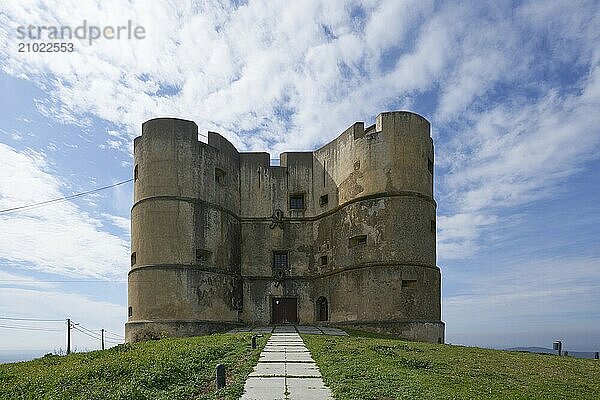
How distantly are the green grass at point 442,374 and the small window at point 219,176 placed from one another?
15912 millimetres

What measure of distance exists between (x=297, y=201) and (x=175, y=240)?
10036 millimetres

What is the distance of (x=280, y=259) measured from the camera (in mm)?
33844

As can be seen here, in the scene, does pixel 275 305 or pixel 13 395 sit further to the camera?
pixel 275 305

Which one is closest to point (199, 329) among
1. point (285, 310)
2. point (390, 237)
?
point (285, 310)

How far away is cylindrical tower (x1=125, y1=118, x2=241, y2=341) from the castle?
0.06m

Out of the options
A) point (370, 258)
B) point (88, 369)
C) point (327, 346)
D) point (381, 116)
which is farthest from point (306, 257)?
point (88, 369)

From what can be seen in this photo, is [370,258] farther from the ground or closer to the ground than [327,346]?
farther from the ground

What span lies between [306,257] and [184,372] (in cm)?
2105

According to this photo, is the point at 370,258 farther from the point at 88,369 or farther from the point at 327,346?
the point at 88,369

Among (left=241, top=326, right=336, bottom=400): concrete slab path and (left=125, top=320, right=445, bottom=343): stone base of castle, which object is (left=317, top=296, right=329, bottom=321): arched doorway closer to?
(left=125, top=320, right=445, bottom=343): stone base of castle

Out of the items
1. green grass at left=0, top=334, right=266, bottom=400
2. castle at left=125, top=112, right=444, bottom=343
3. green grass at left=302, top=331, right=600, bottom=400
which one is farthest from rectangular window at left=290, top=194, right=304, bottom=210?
green grass at left=0, top=334, right=266, bottom=400

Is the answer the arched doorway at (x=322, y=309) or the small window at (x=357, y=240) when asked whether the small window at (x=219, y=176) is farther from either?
the arched doorway at (x=322, y=309)

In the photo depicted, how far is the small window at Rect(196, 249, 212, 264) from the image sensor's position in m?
28.8

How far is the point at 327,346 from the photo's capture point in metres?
17.2
